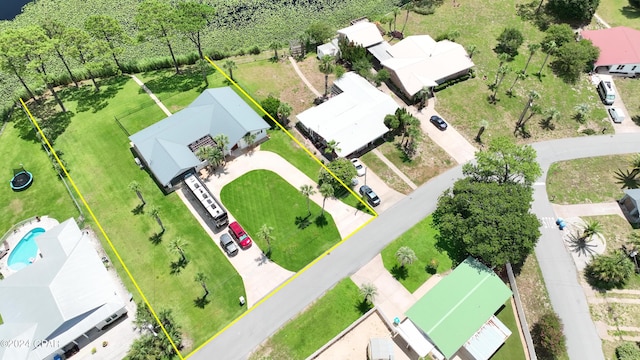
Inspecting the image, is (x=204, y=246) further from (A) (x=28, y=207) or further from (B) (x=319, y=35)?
(B) (x=319, y=35)

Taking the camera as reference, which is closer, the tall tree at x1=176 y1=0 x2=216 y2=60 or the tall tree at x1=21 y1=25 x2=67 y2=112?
the tall tree at x1=21 y1=25 x2=67 y2=112

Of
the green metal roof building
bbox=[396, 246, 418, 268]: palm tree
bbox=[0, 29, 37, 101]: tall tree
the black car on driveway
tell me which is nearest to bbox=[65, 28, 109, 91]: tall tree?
bbox=[0, 29, 37, 101]: tall tree

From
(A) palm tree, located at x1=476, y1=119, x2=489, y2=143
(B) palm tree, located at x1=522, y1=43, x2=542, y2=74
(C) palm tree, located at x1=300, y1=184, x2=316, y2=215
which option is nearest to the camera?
(C) palm tree, located at x1=300, y1=184, x2=316, y2=215

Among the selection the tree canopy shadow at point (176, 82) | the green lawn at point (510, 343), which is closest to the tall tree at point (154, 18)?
the tree canopy shadow at point (176, 82)

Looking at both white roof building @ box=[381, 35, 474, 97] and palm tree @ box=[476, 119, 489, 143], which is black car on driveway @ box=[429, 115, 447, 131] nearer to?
palm tree @ box=[476, 119, 489, 143]

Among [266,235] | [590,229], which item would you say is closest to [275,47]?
[266,235]

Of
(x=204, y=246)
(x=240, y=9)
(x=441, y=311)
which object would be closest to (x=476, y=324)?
(x=441, y=311)

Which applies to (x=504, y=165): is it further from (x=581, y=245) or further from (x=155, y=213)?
(x=155, y=213)

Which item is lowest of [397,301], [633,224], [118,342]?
[633,224]
